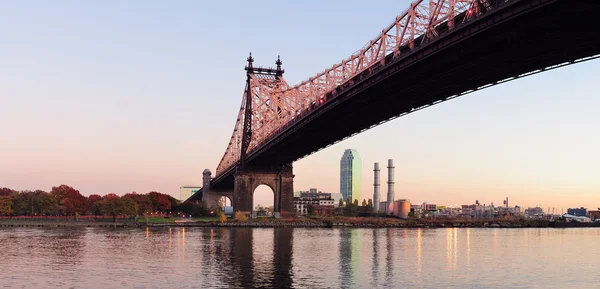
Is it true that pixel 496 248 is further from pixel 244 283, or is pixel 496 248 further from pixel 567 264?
pixel 244 283

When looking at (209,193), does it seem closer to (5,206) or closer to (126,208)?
(126,208)

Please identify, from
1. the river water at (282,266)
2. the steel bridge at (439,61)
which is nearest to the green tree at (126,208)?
the steel bridge at (439,61)

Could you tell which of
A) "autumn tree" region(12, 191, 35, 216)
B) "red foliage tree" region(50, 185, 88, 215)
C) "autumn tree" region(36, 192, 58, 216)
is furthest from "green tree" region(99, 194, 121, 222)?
"autumn tree" region(12, 191, 35, 216)

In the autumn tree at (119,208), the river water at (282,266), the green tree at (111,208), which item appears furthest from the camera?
the autumn tree at (119,208)

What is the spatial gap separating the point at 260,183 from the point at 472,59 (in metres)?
71.4

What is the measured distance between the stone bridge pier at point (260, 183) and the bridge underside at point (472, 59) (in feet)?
122

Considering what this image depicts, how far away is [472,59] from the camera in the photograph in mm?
45406

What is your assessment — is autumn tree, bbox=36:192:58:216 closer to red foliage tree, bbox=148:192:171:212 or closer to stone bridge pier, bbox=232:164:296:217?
red foliage tree, bbox=148:192:171:212

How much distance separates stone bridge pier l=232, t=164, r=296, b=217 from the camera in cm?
11200

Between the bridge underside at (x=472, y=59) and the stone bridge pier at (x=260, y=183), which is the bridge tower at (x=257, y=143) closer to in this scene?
the stone bridge pier at (x=260, y=183)

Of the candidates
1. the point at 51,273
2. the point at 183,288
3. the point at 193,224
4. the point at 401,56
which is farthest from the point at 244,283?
the point at 193,224

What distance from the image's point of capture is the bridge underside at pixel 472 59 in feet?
116

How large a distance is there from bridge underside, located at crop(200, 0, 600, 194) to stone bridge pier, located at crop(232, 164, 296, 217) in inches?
1459

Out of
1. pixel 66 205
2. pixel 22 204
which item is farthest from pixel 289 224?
pixel 22 204
